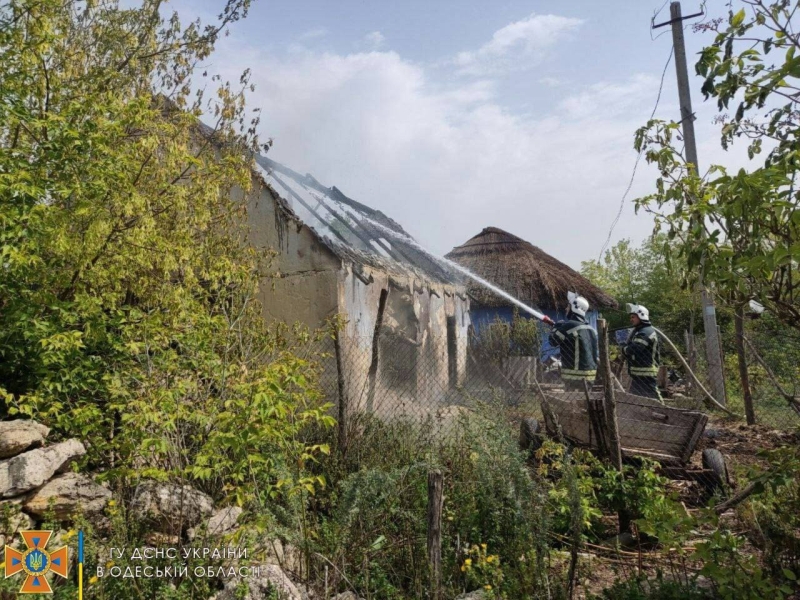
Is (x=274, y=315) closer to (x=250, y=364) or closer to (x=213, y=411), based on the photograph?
(x=250, y=364)

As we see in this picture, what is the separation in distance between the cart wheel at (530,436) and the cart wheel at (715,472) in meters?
1.48

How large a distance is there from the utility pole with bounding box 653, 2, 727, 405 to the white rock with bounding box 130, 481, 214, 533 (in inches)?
286

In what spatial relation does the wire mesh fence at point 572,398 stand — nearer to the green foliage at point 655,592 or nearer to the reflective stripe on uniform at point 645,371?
the reflective stripe on uniform at point 645,371

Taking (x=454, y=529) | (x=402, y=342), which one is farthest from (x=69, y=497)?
(x=402, y=342)

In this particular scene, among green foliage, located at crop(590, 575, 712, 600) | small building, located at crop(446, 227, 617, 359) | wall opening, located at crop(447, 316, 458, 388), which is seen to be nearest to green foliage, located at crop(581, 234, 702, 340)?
small building, located at crop(446, 227, 617, 359)

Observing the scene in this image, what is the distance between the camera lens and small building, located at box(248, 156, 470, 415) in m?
7.76

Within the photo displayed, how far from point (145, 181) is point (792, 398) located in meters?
4.69

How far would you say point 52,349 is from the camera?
12.7 feet

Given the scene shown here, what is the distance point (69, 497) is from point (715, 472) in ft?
16.3

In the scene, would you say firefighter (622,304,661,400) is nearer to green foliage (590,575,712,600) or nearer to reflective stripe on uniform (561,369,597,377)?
reflective stripe on uniform (561,369,597,377)

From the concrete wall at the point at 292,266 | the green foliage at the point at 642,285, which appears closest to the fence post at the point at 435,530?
the concrete wall at the point at 292,266

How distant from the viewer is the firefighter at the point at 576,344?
25.4 feet

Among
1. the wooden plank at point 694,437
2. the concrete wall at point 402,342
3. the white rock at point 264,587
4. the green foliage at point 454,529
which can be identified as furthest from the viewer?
the concrete wall at point 402,342

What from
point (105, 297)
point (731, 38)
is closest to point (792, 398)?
point (731, 38)
